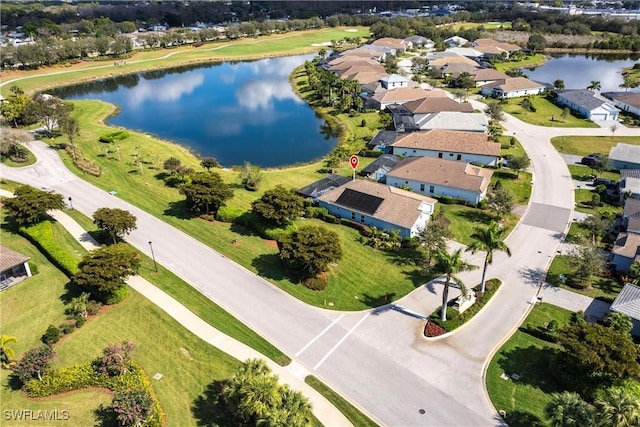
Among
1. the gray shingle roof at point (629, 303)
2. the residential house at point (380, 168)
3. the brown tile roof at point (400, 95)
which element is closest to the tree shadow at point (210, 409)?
the gray shingle roof at point (629, 303)

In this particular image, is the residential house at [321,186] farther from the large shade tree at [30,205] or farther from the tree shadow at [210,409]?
the tree shadow at [210,409]

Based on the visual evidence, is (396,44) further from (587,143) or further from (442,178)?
(442,178)

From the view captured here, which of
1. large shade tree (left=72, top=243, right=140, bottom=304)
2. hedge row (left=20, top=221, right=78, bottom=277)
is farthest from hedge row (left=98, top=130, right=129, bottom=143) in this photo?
large shade tree (left=72, top=243, right=140, bottom=304)

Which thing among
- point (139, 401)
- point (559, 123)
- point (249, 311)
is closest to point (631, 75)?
point (559, 123)

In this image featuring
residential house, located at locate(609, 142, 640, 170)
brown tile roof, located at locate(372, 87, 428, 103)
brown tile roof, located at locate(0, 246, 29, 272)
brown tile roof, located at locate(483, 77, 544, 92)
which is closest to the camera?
brown tile roof, located at locate(0, 246, 29, 272)

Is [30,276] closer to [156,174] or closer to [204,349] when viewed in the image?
[204,349]

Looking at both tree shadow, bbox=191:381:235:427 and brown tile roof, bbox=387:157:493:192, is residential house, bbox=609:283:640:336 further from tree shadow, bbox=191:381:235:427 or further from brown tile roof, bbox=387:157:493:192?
tree shadow, bbox=191:381:235:427
